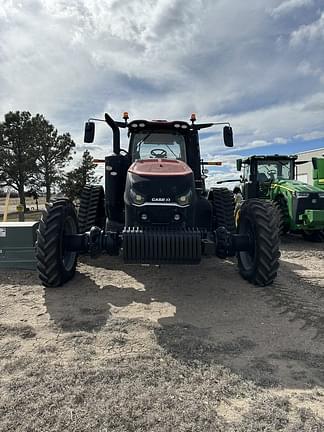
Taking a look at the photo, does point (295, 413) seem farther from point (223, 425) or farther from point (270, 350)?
point (270, 350)

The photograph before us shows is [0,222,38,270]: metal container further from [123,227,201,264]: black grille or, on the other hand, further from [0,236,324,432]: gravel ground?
[123,227,201,264]: black grille

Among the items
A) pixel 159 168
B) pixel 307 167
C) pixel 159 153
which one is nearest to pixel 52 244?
pixel 159 168

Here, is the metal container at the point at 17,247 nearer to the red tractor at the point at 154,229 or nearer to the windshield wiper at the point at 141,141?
the red tractor at the point at 154,229

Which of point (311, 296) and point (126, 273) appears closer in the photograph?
point (311, 296)

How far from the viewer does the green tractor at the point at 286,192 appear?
→ 9359 millimetres

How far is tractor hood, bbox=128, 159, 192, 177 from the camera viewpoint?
4.81 m

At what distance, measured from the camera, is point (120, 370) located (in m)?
2.96

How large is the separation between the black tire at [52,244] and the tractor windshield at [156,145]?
5.05 feet

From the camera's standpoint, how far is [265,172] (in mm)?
11359

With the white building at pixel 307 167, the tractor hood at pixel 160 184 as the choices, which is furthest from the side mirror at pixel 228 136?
the white building at pixel 307 167

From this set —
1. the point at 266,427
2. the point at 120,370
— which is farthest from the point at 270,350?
the point at 120,370

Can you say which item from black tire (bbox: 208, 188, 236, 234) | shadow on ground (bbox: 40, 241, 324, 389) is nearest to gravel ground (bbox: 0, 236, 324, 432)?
shadow on ground (bbox: 40, 241, 324, 389)

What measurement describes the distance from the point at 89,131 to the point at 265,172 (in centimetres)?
696

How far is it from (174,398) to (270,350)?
3.95 ft
